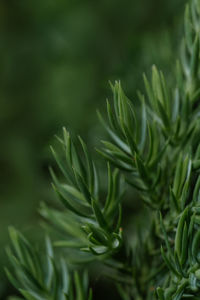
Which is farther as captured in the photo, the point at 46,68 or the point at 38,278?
the point at 46,68

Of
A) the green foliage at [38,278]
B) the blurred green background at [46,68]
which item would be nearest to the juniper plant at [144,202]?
the green foliage at [38,278]

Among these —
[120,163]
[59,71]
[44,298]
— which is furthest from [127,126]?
[59,71]

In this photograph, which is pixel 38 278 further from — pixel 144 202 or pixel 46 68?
pixel 46 68

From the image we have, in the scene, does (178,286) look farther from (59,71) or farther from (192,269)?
(59,71)

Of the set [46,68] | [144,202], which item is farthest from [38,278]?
[46,68]

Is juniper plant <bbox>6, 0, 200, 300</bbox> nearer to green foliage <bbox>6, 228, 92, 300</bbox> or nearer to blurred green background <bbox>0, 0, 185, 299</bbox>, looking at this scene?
green foliage <bbox>6, 228, 92, 300</bbox>

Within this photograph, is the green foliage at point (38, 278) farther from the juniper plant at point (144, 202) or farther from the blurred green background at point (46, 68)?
the blurred green background at point (46, 68)
